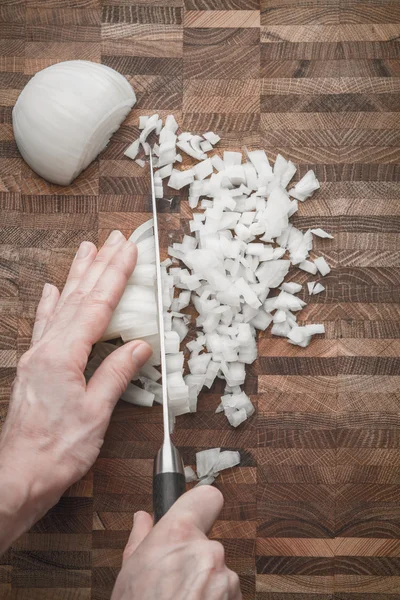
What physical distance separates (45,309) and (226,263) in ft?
1.45

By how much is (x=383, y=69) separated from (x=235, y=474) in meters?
1.05

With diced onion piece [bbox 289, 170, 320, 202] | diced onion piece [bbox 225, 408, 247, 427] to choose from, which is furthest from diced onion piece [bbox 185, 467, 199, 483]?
diced onion piece [bbox 289, 170, 320, 202]

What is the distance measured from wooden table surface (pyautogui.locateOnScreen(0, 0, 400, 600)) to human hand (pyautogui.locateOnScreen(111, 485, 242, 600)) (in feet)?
1.29

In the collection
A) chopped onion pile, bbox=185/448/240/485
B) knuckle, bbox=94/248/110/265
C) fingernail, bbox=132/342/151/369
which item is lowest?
chopped onion pile, bbox=185/448/240/485

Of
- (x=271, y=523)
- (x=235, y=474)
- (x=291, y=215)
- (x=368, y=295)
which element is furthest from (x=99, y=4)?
(x=271, y=523)

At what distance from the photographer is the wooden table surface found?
4.49 ft

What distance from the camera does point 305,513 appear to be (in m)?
1.37

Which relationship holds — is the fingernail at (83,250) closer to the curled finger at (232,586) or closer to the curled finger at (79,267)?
the curled finger at (79,267)

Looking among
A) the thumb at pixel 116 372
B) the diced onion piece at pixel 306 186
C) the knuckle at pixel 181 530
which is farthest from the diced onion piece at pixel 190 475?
the diced onion piece at pixel 306 186

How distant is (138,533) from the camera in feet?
3.42

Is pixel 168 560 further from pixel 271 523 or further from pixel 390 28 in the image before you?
pixel 390 28

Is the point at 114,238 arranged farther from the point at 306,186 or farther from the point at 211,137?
the point at 306,186

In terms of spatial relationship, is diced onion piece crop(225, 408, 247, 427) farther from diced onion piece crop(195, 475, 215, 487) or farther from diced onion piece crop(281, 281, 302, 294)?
diced onion piece crop(281, 281, 302, 294)

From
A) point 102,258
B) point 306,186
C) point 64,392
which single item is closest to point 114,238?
point 102,258
